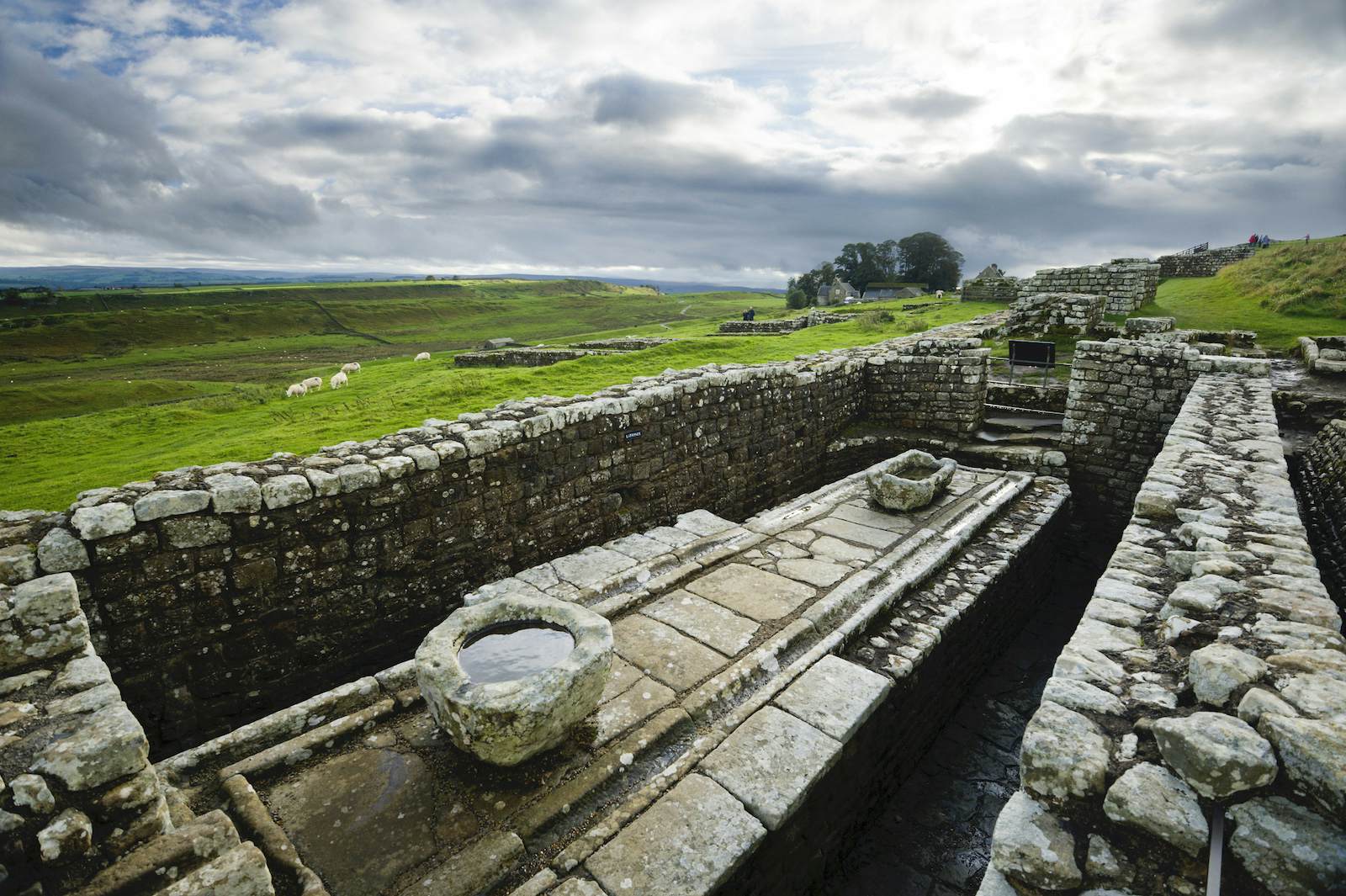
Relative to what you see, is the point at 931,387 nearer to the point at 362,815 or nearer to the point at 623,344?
the point at 362,815

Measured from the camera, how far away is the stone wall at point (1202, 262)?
34250 mm

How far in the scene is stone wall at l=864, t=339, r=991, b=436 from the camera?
33.3ft

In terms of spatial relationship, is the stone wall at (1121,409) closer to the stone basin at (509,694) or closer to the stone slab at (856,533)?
the stone slab at (856,533)

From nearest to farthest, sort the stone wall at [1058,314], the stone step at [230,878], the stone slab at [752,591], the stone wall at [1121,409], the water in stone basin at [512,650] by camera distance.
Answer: the stone step at [230,878] < the water in stone basin at [512,650] < the stone slab at [752,591] < the stone wall at [1121,409] < the stone wall at [1058,314]

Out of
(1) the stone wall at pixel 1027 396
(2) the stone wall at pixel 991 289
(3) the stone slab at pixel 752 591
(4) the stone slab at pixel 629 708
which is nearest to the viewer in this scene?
(4) the stone slab at pixel 629 708

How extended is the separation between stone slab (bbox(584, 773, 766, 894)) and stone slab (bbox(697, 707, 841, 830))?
10cm

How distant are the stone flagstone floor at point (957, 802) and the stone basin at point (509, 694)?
7.98ft

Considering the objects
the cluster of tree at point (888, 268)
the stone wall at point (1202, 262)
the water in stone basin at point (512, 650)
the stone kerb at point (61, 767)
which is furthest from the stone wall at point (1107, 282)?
the cluster of tree at point (888, 268)

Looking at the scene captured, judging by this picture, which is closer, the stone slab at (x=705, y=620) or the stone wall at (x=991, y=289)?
the stone slab at (x=705, y=620)

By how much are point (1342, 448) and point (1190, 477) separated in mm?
2453

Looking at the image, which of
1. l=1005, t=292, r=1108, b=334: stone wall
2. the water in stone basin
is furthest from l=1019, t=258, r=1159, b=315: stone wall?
the water in stone basin

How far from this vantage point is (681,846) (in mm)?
2891

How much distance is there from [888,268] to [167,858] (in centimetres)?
7335

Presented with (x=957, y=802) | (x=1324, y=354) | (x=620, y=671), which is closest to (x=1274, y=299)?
(x=1324, y=354)
